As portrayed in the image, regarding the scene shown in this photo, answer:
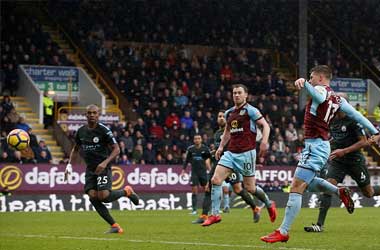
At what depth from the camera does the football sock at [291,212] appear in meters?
11.3

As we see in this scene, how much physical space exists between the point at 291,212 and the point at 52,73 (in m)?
24.4

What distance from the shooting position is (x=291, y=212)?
448 inches

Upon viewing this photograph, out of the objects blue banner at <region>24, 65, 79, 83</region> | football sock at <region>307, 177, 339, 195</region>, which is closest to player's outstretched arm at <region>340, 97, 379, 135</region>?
football sock at <region>307, 177, 339, 195</region>

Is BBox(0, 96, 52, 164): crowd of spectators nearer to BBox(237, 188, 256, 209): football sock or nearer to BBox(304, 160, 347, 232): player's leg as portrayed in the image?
BBox(237, 188, 256, 209): football sock

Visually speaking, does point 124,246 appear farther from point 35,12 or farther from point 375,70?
point 375,70

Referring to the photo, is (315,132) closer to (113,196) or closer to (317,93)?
(317,93)

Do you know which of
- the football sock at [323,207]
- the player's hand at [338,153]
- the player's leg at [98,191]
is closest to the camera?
the player's hand at [338,153]

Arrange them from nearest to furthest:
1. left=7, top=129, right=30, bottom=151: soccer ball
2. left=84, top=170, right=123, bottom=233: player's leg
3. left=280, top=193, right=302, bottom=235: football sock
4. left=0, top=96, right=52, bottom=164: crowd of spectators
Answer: left=280, top=193, right=302, bottom=235: football sock, left=84, top=170, right=123, bottom=233: player's leg, left=7, top=129, right=30, bottom=151: soccer ball, left=0, top=96, right=52, bottom=164: crowd of spectators

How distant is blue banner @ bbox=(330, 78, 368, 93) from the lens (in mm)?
39844

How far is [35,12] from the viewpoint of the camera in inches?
1491

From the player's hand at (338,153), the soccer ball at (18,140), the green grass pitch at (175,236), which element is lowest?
the green grass pitch at (175,236)

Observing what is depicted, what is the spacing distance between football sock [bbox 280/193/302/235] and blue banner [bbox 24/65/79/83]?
77.9ft

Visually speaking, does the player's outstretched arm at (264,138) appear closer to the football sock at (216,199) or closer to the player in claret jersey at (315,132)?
the football sock at (216,199)

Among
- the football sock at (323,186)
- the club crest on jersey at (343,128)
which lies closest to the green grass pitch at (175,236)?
the football sock at (323,186)
